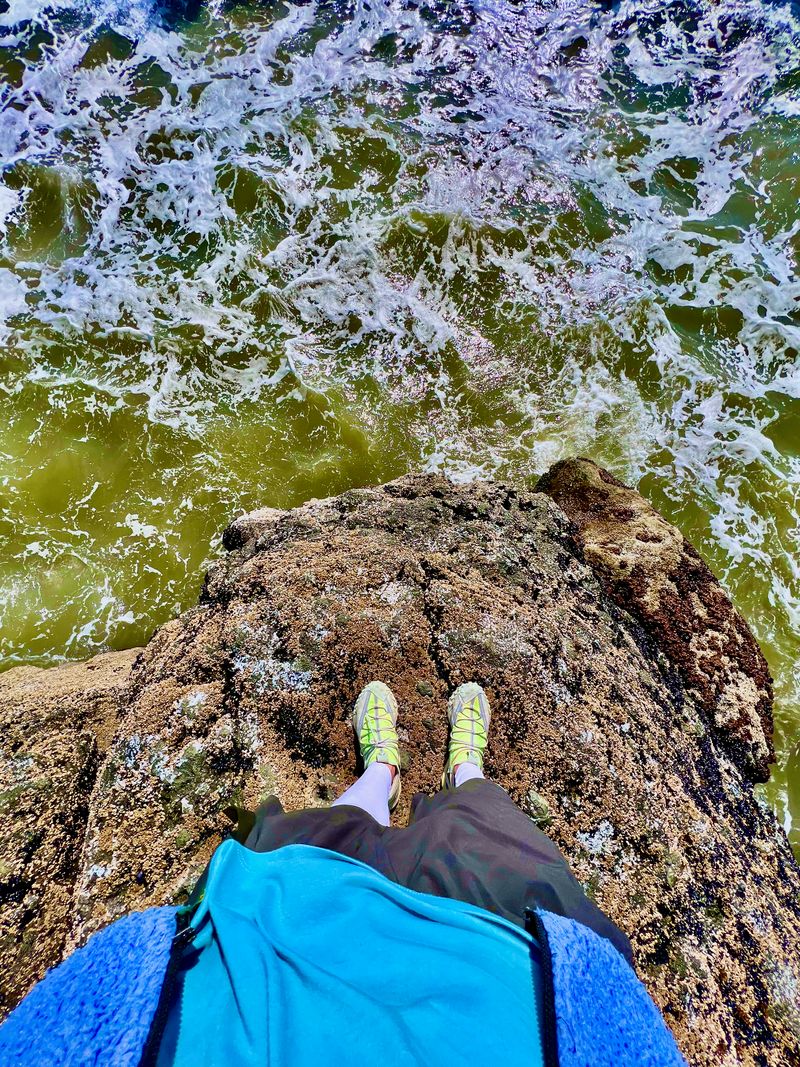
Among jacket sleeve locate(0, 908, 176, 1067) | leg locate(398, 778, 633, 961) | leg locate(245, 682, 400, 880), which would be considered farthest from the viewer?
leg locate(245, 682, 400, 880)

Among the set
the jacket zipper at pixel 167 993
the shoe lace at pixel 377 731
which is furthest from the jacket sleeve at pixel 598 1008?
the shoe lace at pixel 377 731

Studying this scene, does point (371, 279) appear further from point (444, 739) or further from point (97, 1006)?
point (97, 1006)

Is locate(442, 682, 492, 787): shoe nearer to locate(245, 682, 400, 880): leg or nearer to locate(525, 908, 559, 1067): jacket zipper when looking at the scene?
locate(245, 682, 400, 880): leg

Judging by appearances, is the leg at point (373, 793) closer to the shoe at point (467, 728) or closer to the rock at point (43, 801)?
the shoe at point (467, 728)

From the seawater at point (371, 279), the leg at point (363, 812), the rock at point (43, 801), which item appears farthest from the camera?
the seawater at point (371, 279)

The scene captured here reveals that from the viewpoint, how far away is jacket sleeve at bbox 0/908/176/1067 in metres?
1.07

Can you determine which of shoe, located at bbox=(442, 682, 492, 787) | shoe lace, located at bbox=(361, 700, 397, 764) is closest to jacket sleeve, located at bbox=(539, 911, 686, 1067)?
shoe, located at bbox=(442, 682, 492, 787)

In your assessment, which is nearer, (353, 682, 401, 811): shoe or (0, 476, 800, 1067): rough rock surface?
(0, 476, 800, 1067): rough rock surface

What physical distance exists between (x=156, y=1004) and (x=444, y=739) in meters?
1.51

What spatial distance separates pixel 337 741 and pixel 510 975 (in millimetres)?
1303

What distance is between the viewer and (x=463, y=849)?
172cm

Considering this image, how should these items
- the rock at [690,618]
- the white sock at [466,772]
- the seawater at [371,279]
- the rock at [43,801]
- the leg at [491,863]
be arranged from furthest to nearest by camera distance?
the seawater at [371,279] → the rock at [690,618] → the white sock at [466,772] → the rock at [43,801] → the leg at [491,863]

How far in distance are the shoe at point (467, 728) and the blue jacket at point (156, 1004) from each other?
3.09 feet

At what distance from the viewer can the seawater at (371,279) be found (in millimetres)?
3998
